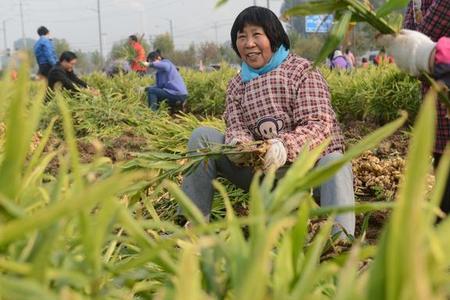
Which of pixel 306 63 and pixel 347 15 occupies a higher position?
pixel 347 15

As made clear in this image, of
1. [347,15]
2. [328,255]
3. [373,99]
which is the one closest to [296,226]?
[347,15]

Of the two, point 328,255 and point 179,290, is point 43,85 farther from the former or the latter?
point 328,255

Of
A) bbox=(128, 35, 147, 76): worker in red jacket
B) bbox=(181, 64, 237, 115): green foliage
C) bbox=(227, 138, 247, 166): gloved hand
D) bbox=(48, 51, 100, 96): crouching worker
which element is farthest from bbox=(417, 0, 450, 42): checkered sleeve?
bbox=(128, 35, 147, 76): worker in red jacket

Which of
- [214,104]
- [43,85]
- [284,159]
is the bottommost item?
[214,104]

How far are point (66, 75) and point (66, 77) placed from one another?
0.17 m

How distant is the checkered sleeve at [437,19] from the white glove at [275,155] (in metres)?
0.51

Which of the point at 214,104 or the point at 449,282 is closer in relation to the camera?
the point at 449,282

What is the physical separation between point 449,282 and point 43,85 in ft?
1.30

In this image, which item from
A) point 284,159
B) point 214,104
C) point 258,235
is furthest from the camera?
point 214,104

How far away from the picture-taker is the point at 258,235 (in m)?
0.52

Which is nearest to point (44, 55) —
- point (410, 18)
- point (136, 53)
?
point (136, 53)

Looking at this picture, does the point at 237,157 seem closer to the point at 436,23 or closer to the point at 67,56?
the point at 436,23

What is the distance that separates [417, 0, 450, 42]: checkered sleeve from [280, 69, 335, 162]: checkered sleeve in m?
0.51

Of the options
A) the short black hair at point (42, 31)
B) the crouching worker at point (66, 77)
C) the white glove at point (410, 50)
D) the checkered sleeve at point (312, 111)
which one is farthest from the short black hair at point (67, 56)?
the white glove at point (410, 50)
